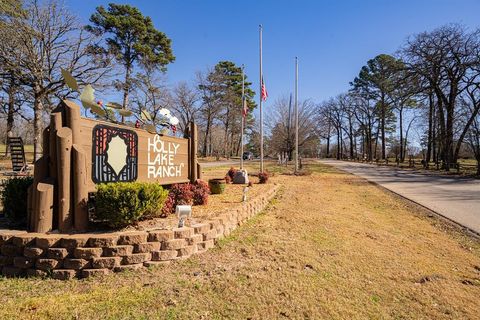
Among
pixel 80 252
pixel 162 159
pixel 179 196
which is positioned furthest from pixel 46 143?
pixel 179 196

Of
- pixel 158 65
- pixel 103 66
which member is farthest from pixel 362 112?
pixel 103 66

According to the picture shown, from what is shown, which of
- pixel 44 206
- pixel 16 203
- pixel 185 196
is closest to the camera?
pixel 44 206

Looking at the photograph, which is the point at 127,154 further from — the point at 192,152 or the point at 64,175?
the point at 192,152

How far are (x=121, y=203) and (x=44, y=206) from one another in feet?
2.80

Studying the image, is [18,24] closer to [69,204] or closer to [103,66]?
[103,66]

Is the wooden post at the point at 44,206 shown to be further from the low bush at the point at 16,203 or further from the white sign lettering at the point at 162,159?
the white sign lettering at the point at 162,159

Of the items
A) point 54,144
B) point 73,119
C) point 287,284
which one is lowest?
point 287,284

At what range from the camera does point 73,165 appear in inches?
149

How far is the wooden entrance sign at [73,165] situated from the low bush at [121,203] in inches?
8.1

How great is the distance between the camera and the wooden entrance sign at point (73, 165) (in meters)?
3.68

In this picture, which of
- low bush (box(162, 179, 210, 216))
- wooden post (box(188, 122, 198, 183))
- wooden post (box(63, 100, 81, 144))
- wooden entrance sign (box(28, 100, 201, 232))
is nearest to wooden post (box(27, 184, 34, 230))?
wooden entrance sign (box(28, 100, 201, 232))

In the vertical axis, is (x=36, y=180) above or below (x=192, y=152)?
below

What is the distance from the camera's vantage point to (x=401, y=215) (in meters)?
7.59

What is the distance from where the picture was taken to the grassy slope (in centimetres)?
275
